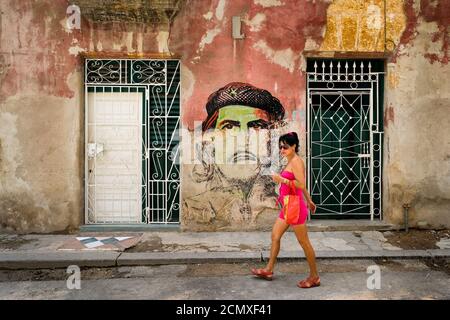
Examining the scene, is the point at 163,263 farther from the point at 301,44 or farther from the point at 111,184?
the point at 301,44

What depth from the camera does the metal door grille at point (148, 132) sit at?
25.3 ft

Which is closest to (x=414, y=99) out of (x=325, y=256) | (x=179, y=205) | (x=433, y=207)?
(x=433, y=207)

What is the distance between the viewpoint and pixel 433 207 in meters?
7.55

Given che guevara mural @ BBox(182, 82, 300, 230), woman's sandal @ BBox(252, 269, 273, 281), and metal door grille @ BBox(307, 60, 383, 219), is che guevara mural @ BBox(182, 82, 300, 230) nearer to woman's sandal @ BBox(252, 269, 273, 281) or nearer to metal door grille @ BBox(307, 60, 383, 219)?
metal door grille @ BBox(307, 60, 383, 219)

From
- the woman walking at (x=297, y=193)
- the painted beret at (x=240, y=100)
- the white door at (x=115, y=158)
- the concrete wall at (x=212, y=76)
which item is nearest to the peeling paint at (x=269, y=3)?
the concrete wall at (x=212, y=76)

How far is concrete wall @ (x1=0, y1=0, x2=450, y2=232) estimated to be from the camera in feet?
24.4

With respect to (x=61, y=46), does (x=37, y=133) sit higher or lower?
lower

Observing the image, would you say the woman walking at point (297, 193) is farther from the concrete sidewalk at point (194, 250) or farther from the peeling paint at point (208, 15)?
the peeling paint at point (208, 15)

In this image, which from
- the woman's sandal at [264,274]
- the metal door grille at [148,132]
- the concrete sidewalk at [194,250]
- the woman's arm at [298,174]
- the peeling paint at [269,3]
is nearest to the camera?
the woman's arm at [298,174]

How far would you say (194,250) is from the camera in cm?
648

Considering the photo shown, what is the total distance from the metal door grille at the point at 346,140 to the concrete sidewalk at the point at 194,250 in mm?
715

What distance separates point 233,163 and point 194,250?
179 centimetres
